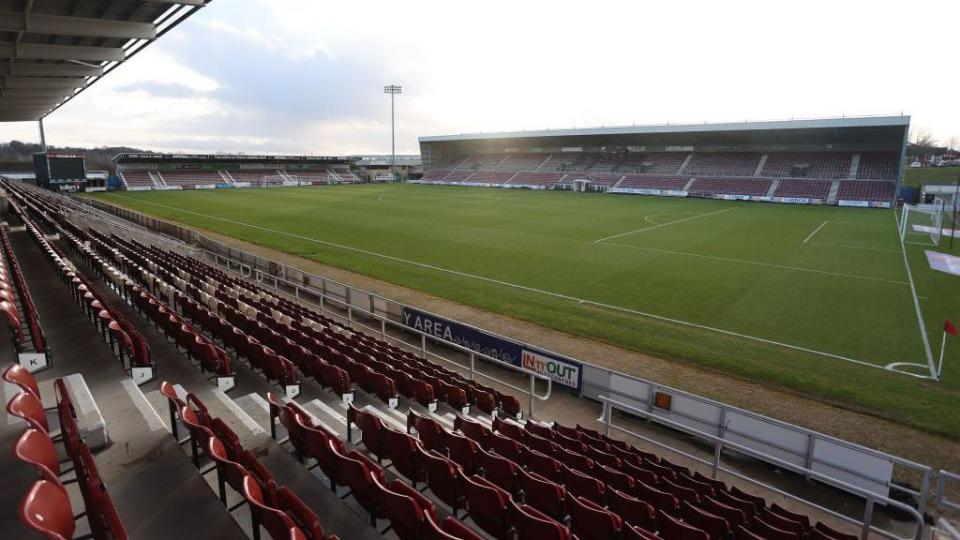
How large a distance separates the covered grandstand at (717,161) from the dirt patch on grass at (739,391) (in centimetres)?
5375

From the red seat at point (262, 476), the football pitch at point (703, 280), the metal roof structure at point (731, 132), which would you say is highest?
the metal roof structure at point (731, 132)

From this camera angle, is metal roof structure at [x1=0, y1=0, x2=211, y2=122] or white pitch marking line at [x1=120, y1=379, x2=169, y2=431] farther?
metal roof structure at [x1=0, y1=0, x2=211, y2=122]

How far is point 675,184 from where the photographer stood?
218ft

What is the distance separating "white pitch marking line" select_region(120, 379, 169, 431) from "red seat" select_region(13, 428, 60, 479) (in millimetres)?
1895

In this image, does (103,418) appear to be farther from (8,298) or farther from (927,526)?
(927,526)

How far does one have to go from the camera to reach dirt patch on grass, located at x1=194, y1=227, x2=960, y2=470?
9148mm

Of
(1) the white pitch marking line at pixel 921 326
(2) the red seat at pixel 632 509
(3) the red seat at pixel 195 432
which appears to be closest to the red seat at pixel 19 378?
(3) the red seat at pixel 195 432

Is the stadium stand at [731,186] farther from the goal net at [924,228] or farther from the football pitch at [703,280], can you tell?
the goal net at [924,228]

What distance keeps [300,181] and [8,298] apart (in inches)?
3381

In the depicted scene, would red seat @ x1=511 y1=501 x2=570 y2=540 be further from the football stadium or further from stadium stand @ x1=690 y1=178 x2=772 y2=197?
stadium stand @ x1=690 y1=178 x2=772 y2=197

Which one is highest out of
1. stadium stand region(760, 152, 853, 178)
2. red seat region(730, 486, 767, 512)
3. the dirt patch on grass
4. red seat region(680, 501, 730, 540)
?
stadium stand region(760, 152, 853, 178)

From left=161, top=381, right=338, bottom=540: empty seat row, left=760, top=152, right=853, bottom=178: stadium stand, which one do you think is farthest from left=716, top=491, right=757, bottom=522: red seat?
left=760, top=152, right=853, bottom=178: stadium stand

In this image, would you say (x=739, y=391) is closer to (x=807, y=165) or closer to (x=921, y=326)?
(x=921, y=326)

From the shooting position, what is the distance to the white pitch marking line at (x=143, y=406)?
18.7ft
